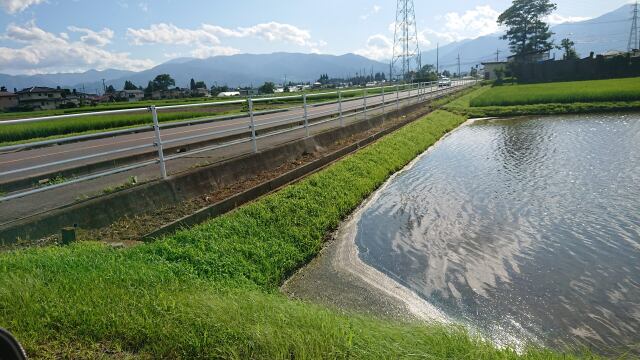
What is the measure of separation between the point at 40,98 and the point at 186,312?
274 ft

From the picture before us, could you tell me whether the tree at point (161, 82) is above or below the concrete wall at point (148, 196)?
above

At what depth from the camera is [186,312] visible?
3.72 m

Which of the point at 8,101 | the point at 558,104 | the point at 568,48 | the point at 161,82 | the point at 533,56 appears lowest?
the point at 558,104

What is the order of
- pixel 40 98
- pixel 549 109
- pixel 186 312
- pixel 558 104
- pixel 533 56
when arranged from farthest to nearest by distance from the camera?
pixel 533 56, pixel 40 98, pixel 558 104, pixel 549 109, pixel 186 312

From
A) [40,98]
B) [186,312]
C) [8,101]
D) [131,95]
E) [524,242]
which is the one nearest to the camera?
[186,312]

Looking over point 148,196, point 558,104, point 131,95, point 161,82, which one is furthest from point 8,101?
point 148,196

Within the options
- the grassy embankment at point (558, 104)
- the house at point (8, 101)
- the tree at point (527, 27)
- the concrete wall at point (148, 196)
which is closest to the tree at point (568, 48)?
the tree at point (527, 27)

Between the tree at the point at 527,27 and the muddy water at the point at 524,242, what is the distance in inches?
2771

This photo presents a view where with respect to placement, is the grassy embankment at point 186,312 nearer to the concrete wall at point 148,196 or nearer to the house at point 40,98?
the concrete wall at point 148,196

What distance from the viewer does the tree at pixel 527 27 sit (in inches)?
2906

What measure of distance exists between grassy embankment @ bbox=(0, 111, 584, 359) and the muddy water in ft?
3.60

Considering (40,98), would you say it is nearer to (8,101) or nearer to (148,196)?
(8,101)

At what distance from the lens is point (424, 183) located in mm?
11125

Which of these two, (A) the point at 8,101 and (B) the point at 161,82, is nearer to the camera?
(A) the point at 8,101
